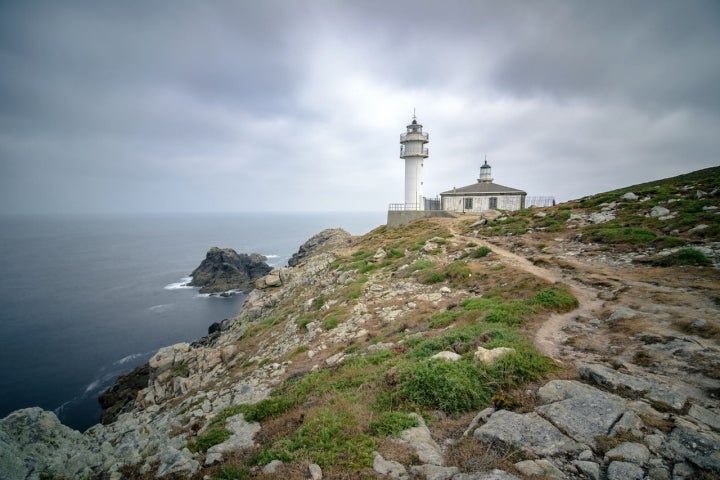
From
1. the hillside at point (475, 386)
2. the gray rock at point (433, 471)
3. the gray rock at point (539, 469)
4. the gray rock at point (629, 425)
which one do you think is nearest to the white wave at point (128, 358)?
the hillside at point (475, 386)

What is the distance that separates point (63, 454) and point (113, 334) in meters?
46.9

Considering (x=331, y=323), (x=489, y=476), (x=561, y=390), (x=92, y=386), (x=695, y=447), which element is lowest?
→ (x=92, y=386)

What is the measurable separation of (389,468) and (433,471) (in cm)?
73

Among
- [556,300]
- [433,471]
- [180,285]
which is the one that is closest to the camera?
[433,471]

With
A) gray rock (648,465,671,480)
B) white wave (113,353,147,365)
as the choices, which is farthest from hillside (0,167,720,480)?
white wave (113,353,147,365)

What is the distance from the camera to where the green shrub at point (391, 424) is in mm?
6371

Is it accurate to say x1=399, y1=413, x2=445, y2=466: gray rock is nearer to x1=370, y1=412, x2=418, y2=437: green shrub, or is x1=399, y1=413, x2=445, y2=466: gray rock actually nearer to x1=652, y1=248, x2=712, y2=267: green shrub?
x1=370, y1=412, x2=418, y2=437: green shrub

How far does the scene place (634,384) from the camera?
6.49m

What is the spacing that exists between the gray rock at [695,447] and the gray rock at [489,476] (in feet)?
8.03

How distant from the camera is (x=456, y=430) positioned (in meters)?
6.43

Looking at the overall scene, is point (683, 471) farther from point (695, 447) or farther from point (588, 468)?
point (588, 468)

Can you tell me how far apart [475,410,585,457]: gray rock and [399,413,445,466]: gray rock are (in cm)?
84

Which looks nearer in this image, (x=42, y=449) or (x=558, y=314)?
(x=42, y=449)

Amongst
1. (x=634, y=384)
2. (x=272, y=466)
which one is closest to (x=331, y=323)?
(x=272, y=466)
